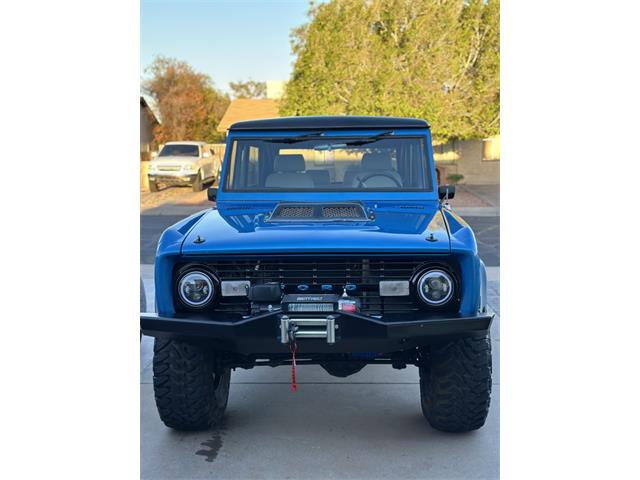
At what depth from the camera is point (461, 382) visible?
428 centimetres

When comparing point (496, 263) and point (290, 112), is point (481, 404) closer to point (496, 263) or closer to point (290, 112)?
point (496, 263)

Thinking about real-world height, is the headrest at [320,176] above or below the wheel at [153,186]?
below

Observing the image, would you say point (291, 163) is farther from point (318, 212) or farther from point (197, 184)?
point (197, 184)

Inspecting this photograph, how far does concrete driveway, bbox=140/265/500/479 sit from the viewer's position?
4.05m

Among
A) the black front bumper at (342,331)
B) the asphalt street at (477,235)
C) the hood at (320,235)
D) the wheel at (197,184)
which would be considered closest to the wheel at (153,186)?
the wheel at (197,184)

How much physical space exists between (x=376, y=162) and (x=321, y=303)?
5.71 ft

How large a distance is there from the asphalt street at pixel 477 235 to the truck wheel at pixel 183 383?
7.15 meters

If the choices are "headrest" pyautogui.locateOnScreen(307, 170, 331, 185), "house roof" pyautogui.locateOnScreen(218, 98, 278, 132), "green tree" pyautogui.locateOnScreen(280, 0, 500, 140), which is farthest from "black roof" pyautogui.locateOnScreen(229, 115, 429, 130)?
"house roof" pyautogui.locateOnScreen(218, 98, 278, 132)

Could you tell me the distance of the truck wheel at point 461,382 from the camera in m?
4.26

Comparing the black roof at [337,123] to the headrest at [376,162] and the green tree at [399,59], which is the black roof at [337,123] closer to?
the headrest at [376,162]

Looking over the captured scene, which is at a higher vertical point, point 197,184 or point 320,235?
point 197,184

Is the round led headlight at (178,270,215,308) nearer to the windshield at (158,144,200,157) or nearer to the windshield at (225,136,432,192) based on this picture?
the windshield at (225,136,432,192)

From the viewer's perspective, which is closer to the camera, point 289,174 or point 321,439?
point 321,439

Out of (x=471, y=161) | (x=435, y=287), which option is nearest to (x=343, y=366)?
(x=435, y=287)
